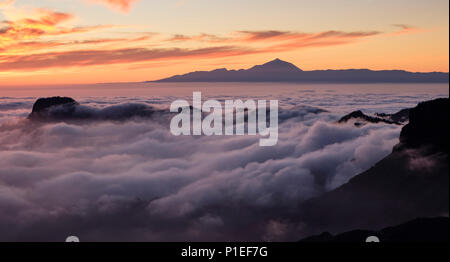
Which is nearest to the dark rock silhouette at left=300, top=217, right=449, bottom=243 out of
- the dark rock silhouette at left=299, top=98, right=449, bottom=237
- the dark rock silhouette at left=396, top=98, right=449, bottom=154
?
the dark rock silhouette at left=299, top=98, right=449, bottom=237

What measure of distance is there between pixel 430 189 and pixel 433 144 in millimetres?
12413

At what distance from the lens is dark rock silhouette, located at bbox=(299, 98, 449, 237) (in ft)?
348

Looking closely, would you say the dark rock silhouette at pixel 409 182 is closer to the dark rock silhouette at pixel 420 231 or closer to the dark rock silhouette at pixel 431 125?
the dark rock silhouette at pixel 431 125

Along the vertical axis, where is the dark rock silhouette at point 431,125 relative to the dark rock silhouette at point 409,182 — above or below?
above

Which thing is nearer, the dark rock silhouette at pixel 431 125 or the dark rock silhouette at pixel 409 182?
the dark rock silhouette at pixel 409 182

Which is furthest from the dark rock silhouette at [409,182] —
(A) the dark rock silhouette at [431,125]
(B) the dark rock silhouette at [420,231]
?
(B) the dark rock silhouette at [420,231]

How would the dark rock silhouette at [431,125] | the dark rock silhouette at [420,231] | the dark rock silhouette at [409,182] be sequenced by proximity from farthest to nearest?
the dark rock silhouette at [431,125] → the dark rock silhouette at [409,182] → the dark rock silhouette at [420,231]

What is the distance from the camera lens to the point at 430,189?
108062 millimetres

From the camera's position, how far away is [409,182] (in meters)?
114

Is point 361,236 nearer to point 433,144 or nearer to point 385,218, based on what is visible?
point 385,218

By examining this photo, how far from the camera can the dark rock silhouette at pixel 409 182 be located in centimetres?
10600

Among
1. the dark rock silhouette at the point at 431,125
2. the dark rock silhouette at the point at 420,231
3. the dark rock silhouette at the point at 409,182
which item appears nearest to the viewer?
the dark rock silhouette at the point at 420,231

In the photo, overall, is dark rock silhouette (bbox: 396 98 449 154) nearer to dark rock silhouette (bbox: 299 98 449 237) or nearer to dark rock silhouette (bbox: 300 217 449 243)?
dark rock silhouette (bbox: 299 98 449 237)
